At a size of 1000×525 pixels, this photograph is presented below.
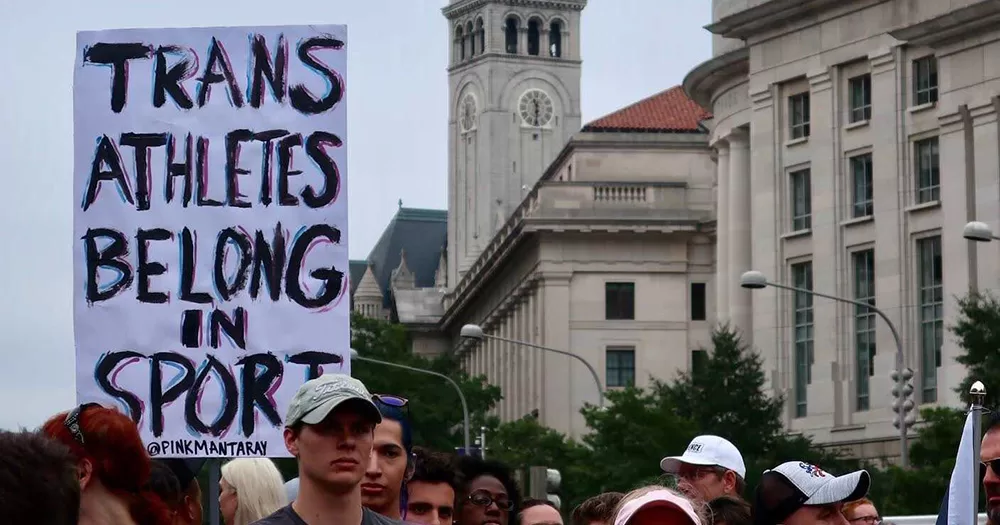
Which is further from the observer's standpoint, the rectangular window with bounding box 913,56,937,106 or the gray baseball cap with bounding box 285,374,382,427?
the rectangular window with bounding box 913,56,937,106

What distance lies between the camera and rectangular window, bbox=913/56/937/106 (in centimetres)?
6256

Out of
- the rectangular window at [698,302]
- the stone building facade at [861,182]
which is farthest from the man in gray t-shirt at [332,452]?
the rectangular window at [698,302]

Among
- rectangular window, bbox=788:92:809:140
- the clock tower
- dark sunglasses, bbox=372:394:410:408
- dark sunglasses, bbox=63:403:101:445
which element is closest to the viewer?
dark sunglasses, bbox=63:403:101:445

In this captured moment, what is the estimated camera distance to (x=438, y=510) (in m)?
9.91

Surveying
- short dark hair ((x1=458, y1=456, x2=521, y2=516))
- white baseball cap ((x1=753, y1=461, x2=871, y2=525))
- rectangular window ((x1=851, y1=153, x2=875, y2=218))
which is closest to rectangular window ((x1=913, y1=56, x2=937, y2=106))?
rectangular window ((x1=851, y1=153, x2=875, y2=218))

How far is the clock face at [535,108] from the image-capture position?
6762 inches

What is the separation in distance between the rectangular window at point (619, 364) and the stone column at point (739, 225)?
77.9 ft

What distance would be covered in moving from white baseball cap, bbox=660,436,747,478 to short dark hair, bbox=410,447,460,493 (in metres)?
1.53

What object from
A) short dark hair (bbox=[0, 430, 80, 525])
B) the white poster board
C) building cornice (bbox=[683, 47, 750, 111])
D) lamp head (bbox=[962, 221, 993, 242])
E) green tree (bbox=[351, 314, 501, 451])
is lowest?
green tree (bbox=[351, 314, 501, 451])

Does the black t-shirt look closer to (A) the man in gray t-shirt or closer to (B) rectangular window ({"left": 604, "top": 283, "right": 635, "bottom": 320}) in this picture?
(A) the man in gray t-shirt

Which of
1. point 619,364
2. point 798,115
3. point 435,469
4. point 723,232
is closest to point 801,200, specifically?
point 798,115

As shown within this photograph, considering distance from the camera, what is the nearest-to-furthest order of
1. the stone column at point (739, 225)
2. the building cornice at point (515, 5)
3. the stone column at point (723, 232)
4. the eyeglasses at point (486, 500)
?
1. the eyeglasses at point (486, 500)
2. the stone column at point (739, 225)
3. the stone column at point (723, 232)
4. the building cornice at point (515, 5)

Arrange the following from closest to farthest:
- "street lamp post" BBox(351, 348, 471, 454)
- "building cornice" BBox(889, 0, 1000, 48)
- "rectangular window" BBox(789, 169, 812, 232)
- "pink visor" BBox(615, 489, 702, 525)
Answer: "pink visor" BBox(615, 489, 702, 525)
"building cornice" BBox(889, 0, 1000, 48)
"street lamp post" BBox(351, 348, 471, 454)
"rectangular window" BBox(789, 169, 812, 232)

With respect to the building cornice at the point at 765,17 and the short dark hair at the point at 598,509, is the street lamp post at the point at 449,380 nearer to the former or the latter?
the building cornice at the point at 765,17
